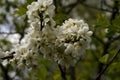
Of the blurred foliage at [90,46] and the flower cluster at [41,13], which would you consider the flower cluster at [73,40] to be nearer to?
the flower cluster at [41,13]

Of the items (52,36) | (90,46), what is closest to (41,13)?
(52,36)

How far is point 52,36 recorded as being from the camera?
203 centimetres

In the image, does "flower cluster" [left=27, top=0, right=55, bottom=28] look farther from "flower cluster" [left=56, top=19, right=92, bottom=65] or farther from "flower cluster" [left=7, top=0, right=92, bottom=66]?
"flower cluster" [left=56, top=19, right=92, bottom=65]

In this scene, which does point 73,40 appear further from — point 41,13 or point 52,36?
point 41,13

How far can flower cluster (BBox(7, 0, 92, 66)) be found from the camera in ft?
6.43

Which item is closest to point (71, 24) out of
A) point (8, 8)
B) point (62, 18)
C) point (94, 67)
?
point (62, 18)

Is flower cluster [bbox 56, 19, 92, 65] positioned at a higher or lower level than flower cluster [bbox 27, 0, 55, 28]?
lower

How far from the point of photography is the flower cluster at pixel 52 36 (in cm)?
196

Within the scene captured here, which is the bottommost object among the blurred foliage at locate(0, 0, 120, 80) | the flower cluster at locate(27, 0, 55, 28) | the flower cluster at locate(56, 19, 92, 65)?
the blurred foliage at locate(0, 0, 120, 80)

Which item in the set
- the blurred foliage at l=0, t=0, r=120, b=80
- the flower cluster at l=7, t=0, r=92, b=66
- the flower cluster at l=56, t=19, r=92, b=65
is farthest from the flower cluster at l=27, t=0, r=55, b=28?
the blurred foliage at l=0, t=0, r=120, b=80

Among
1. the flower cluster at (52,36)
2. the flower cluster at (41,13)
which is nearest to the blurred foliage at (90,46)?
the flower cluster at (52,36)

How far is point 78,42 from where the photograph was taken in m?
1.94

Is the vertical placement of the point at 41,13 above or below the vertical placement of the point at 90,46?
above

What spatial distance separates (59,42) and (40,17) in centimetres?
19
